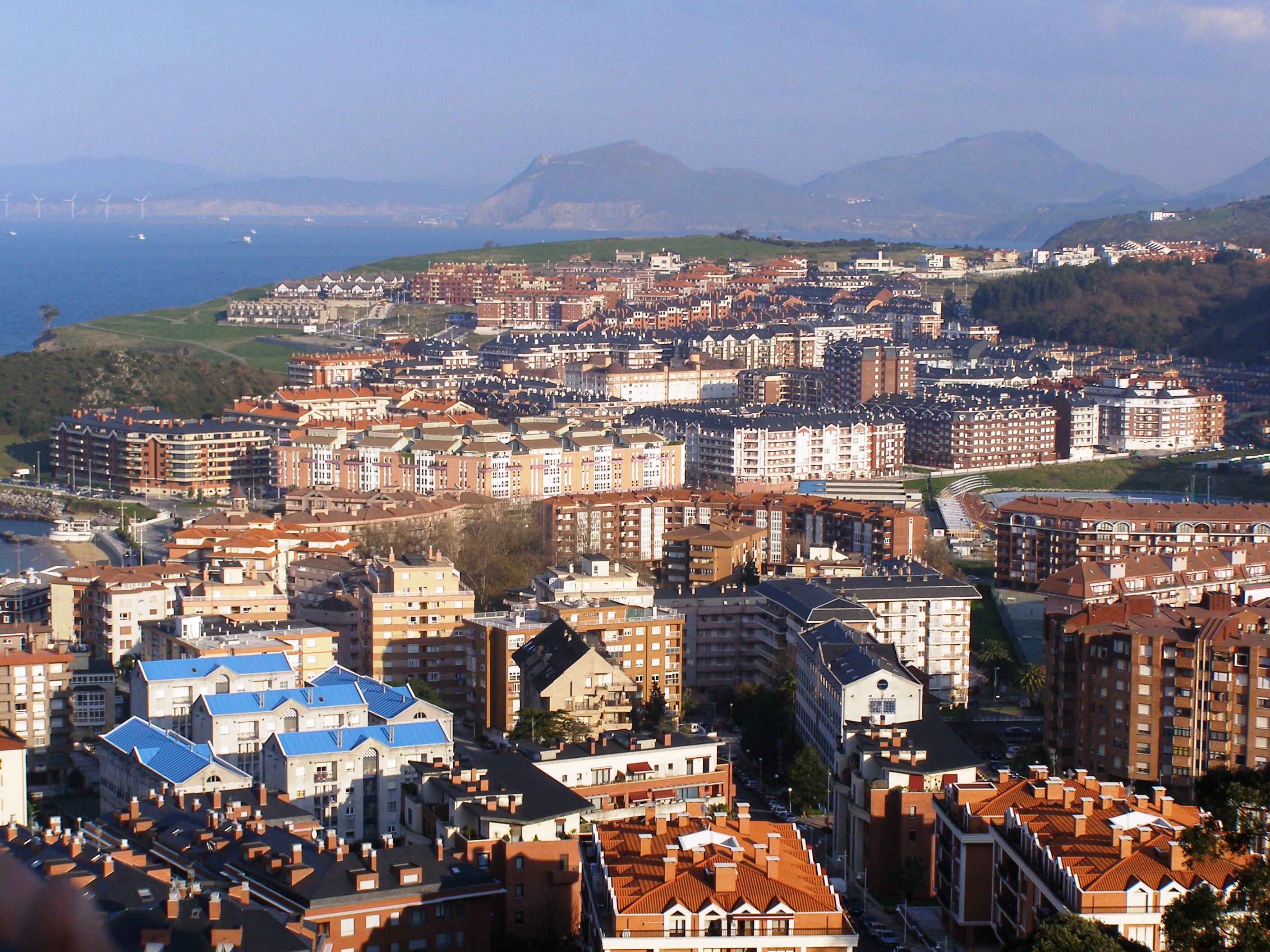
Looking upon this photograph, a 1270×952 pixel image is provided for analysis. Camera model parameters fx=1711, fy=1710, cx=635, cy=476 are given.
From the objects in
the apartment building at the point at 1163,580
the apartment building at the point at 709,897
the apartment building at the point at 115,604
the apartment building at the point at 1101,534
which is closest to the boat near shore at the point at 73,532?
the apartment building at the point at 115,604

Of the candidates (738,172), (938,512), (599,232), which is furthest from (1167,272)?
(738,172)

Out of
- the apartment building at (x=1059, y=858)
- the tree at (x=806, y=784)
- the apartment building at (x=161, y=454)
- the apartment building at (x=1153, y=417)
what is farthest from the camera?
the apartment building at (x=1153, y=417)

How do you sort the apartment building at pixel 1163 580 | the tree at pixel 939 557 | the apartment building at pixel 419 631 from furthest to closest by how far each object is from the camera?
the tree at pixel 939 557 → the apartment building at pixel 1163 580 → the apartment building at pixel 419 631

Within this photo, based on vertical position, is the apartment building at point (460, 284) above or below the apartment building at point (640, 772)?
above

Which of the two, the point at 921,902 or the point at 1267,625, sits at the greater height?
the point at 1267,625

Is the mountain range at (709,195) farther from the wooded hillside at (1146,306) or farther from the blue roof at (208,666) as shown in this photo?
the blue roof at (208,666)

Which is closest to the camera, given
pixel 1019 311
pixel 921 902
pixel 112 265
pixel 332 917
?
pixel 332 917

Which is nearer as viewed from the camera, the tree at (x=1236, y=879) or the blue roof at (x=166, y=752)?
the tree at (x=1236, y=879)

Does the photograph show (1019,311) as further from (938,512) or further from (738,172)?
(738,172)

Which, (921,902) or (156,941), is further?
(921,902)
